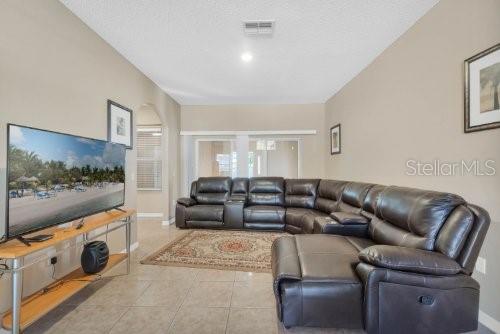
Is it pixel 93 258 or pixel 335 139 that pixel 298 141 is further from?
pixel 93 258

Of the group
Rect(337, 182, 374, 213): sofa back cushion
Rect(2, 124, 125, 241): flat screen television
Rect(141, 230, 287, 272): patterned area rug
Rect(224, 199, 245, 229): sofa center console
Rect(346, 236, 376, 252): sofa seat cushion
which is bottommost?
Rect(141, 230, 287, 272): patterned area rug

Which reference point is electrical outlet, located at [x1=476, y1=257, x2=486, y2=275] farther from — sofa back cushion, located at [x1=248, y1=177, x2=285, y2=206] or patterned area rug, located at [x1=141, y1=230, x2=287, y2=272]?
sofa back cushion, located at [x1=248, y1=177, x2=285, y2=206]

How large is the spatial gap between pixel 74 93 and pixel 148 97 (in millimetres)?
1644

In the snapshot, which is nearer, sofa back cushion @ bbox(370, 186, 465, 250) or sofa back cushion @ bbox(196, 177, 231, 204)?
sofa back cushion @ bbox(370, 186, 465, 250)

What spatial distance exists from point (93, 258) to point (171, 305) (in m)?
0.82

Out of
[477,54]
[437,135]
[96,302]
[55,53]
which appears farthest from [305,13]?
[96,302]

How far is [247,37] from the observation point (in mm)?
2719

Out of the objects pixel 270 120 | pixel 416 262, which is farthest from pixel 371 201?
pixel 270 120

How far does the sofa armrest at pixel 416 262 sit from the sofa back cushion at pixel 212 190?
351 centimetres

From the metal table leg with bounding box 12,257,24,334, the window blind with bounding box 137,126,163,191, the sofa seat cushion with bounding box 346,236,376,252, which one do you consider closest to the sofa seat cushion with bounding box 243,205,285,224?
the sofa seat cushion with bounding box 346,236,376,252

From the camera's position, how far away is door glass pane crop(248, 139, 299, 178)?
Answer: 19.5 ft

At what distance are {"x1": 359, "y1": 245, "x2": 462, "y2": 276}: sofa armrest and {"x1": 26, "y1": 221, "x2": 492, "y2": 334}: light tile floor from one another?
65 centimetres

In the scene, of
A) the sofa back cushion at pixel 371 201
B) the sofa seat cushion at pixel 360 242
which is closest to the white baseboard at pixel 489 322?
the sofa seat cushion at pixel 360 242

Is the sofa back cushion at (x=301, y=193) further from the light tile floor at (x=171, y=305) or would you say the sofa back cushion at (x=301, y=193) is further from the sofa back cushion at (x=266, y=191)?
the light tile floor at (x=171, y=305)
